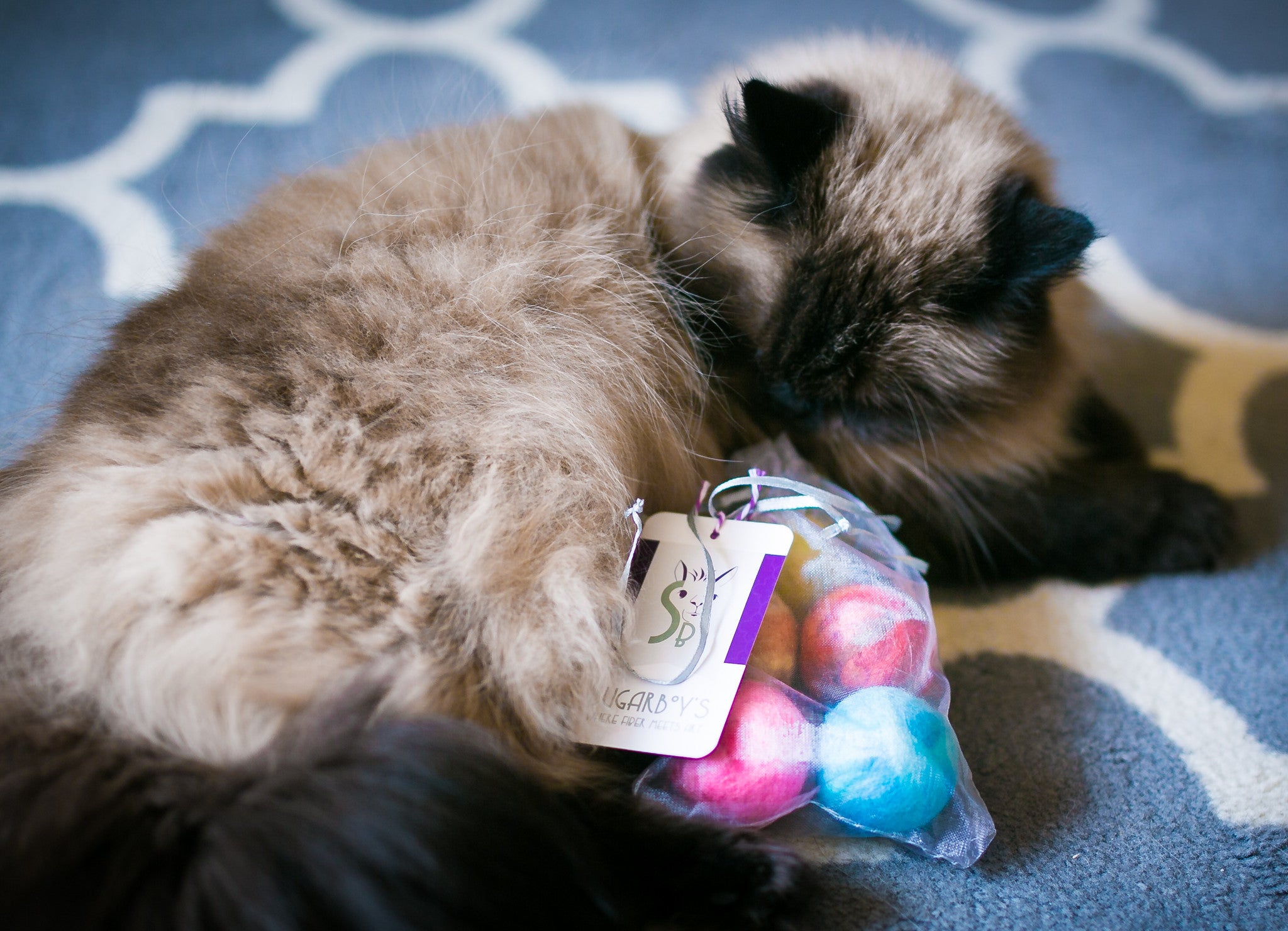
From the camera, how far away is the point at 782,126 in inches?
35.5

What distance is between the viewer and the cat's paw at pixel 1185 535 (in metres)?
1.09

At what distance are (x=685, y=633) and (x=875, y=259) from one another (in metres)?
0.48

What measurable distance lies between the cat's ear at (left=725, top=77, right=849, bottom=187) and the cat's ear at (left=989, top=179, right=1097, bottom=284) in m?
0.21

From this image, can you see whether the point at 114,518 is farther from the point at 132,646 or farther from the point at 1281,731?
the point at 1281,731

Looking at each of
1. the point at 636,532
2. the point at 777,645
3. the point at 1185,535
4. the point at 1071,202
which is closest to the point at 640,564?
the point at 636,532

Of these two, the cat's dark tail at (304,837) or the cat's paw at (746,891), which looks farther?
the cat's paw at (746,891)

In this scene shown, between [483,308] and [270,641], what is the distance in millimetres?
379

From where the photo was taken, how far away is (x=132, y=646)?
2.10 ft

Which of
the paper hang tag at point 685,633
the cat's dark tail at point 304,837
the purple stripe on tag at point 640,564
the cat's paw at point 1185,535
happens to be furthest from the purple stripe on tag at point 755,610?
the cat's paw at point 1185,535

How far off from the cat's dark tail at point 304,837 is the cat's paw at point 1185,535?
0.84 m

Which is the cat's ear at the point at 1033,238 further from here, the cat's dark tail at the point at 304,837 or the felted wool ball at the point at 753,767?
the cat's dark tail at the point at 304,837

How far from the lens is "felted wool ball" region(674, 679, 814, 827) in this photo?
0.72m

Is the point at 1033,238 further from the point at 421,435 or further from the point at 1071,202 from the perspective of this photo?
the point at 421,435

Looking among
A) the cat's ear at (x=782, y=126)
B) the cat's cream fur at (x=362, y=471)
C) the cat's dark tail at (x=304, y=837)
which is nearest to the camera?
the cat's dark tail at (x=304, y=837)
